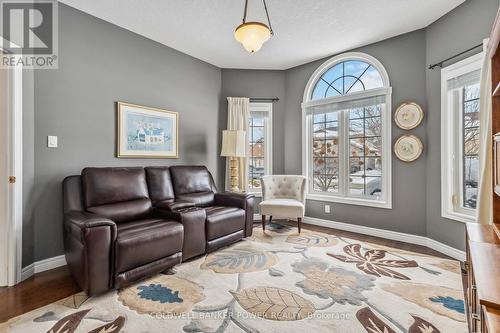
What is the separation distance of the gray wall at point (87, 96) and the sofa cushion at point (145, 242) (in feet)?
2.82

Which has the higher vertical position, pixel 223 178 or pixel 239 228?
pixel 223 178

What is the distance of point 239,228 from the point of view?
3285 mm

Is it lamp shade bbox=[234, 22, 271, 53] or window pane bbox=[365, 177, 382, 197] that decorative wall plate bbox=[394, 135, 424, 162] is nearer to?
window pane bbox=[365, 177, 382, 197]

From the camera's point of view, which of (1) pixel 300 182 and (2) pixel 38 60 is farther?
(1) pixel 300 182

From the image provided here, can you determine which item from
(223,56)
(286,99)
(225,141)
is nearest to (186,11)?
(223,56)

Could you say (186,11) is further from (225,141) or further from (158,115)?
(225,141)

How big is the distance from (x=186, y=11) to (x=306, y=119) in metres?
2.54

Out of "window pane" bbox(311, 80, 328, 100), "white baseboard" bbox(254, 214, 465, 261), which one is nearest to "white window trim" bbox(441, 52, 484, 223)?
"white baseboard" bbox(254, 214, 465, 261)

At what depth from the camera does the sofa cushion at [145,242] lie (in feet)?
6.81

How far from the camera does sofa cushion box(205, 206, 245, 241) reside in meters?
2.91

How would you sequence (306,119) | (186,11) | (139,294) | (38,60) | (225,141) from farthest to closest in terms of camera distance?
(306,119), (225,141), (186,11), (38,60), (139,294)

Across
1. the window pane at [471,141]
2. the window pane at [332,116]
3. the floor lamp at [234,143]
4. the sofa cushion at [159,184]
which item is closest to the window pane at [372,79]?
the window pane at [332,116]

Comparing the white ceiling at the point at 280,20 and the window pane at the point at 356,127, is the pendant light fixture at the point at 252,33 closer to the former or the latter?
the white ceiling at the point at 280,20

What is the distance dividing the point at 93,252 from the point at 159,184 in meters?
1.33
